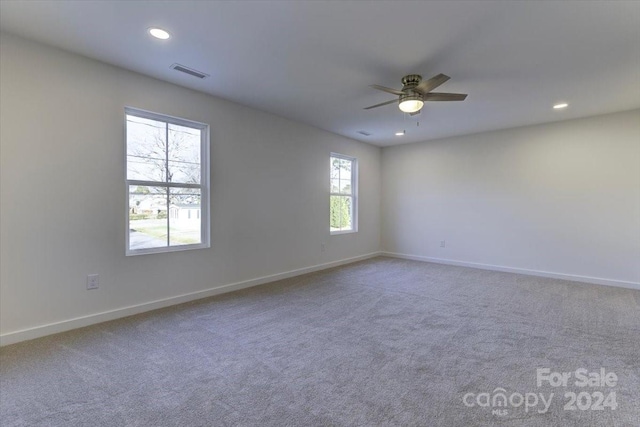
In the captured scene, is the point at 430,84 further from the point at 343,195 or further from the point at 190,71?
the point at 343,195

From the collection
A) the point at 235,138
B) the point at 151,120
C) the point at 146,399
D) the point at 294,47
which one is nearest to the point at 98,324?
the point at 146,399

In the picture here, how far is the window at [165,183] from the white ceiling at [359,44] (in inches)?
22.7

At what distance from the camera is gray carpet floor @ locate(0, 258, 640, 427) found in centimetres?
173

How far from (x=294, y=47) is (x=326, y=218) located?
11.2 ft

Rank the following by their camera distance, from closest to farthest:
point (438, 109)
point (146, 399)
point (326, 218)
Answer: point (146, 399), point (438, 109), point (326, 218)

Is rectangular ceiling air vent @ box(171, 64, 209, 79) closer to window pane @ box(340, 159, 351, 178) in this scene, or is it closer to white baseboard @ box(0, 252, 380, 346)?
white baseboard @ box(0, 252, 380, 346)

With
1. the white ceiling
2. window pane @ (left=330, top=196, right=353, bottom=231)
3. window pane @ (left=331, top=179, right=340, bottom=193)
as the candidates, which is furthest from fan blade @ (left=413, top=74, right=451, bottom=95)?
window pane @ (left=330, top=196, right=353, bottom=231)

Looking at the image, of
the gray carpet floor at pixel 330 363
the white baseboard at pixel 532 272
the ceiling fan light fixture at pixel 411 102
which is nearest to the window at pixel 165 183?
the gray carpet floor at pixel 330 363

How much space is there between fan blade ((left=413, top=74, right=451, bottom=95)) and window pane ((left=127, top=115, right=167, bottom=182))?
114 inches

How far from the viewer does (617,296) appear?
4016 mm

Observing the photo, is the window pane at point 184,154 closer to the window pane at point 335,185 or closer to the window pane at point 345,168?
the window pane at point 335,185

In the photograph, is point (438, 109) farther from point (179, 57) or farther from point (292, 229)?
point (179, 57)

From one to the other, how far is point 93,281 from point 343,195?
4.38 metres

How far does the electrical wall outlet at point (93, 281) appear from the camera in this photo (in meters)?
2.94
